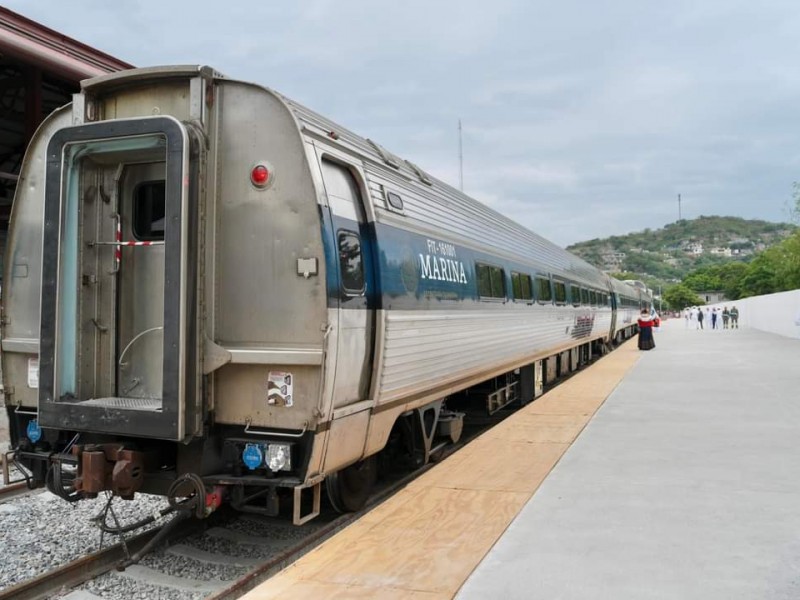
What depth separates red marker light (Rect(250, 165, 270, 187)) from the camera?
4.55 meters

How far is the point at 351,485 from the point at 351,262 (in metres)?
1.97

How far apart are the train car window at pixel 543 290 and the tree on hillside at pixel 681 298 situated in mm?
132631

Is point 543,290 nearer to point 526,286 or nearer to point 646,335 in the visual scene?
point 526,286

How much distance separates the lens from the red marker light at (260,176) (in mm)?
4555

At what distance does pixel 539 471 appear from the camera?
617cm

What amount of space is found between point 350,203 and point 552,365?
10.6 metres

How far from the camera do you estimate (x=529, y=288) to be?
1145cm

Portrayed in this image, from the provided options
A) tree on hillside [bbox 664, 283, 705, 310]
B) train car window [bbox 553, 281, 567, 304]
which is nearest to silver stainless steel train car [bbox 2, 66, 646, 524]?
train car window [bbox 553, 281, 567, 304]

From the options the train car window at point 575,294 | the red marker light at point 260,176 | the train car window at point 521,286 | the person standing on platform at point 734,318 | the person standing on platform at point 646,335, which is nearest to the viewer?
the red marker light at point 260,176

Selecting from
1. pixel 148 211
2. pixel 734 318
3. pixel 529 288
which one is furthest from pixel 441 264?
pixel 734 318

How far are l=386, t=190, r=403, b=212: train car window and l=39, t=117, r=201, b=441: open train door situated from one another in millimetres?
1816

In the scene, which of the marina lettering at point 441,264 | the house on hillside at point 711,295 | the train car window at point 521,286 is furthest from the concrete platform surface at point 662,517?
the house on hillside at point 711,295

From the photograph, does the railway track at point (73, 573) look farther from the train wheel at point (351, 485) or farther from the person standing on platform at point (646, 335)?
the person standing on platform at point (646, 335)

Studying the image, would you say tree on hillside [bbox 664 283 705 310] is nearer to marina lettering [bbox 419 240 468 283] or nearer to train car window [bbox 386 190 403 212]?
marina lettering [bbox 419 240 468 283]
